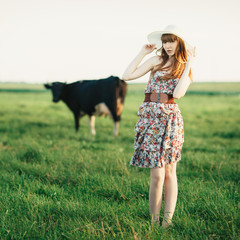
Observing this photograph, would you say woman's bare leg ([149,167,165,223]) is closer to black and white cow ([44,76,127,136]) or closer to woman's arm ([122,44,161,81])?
woman's arm ([122,44,161,81])

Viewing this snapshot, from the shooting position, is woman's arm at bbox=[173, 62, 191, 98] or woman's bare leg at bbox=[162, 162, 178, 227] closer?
woman's arm at bbox=[173, 62, 191, 98]

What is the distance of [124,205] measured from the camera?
2930 millimetres

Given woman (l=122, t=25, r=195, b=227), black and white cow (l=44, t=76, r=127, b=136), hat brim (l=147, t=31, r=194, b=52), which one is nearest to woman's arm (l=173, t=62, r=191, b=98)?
woman (l=122, t=25, r=195, b=227)

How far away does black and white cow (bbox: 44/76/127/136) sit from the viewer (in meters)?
8.66

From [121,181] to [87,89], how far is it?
604 centimetres

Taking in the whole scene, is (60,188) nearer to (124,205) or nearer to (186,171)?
(124,205)

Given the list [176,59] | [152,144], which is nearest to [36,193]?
[152,144]

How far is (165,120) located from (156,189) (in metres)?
0.64

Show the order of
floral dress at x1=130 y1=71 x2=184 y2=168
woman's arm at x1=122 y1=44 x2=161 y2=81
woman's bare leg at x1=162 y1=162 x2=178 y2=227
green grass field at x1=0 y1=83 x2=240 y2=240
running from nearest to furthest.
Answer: green grass field at x1=0 y1=83 x2=240 y2=240
floral dress at x1=130 y1=71 x2=184 y2=168
woman's bare leg at x1=162 y1=162 x2=178 y2=227
woman's arm at x1=122 y1=44 x2=161 y2=81

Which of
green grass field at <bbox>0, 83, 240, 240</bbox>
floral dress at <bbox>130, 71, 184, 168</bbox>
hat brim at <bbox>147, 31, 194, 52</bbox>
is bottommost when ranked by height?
green grass field at <bbox>0, 83, 240, 240</bbox>

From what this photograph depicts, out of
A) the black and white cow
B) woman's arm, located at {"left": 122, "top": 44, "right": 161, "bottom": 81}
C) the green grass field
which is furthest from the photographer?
the black and white cow

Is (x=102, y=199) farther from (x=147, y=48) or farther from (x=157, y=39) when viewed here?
(x=157, y=39)

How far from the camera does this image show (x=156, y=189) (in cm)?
264

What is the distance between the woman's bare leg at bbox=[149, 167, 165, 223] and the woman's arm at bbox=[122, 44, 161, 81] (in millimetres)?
935
